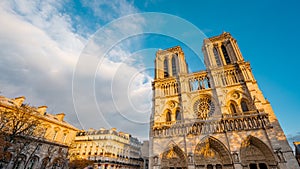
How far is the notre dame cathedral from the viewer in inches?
645

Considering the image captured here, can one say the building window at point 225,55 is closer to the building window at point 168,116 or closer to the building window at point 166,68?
the building window at point 166,68

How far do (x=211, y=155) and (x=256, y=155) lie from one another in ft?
15.8

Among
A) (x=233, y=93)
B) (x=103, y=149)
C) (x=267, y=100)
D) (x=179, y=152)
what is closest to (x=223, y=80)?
(x=233, y=93)

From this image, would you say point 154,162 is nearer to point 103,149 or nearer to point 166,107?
point 166,107

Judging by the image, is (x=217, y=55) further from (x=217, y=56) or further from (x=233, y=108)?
(x=233, y=108)

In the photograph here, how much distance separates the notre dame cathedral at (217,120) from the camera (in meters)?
16.4

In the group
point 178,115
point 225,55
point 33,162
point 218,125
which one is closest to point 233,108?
point 218,125

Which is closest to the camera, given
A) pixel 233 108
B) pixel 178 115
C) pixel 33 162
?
pixel 233 108

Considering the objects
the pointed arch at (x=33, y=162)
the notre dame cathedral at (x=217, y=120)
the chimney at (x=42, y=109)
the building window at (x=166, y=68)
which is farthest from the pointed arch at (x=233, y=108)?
the chimney at (x=42, y=109)

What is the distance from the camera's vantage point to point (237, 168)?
15758 millimetres

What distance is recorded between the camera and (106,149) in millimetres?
31953

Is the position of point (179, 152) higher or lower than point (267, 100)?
lower

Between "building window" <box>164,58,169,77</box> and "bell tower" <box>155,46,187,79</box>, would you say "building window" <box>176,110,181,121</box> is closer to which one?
"bell tower" <box>155,46,187,79</box>

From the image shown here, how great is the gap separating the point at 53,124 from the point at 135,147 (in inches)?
957
